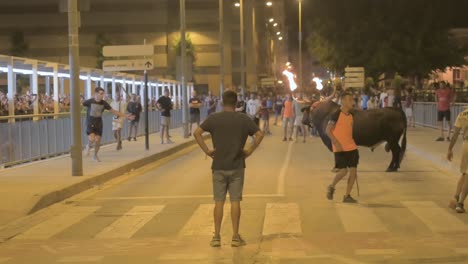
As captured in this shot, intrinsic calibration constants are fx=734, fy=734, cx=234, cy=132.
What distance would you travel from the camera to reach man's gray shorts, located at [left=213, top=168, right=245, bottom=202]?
835 centimetres

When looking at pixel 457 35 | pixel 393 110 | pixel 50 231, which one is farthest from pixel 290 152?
pixel 457 35

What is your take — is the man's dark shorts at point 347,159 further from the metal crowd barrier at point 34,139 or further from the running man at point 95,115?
the metal crowd barrier at point 34,139

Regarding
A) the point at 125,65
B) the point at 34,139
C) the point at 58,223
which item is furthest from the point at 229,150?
the point at 125,65

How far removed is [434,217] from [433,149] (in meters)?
10.8

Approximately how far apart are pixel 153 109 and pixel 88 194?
2162 centimetres

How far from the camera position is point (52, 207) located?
39.7 feet

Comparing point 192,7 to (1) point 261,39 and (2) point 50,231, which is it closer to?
(1) point 261,39

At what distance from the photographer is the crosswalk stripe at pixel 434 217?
31.2 ft

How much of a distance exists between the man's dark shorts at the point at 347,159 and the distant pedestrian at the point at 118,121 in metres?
10.9

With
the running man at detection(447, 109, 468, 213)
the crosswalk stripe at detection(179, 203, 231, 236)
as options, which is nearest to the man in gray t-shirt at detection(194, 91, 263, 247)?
the crosswalk stripe at detection(179, 203, 231, 236)

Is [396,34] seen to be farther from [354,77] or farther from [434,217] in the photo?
[434,217]

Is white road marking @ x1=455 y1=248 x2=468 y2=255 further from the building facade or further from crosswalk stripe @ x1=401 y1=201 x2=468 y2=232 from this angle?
the building facade

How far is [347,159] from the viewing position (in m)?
11.5

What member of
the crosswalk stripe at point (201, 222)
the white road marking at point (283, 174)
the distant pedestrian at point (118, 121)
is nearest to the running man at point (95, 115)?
the distant pedestrian at point (118, 121)
